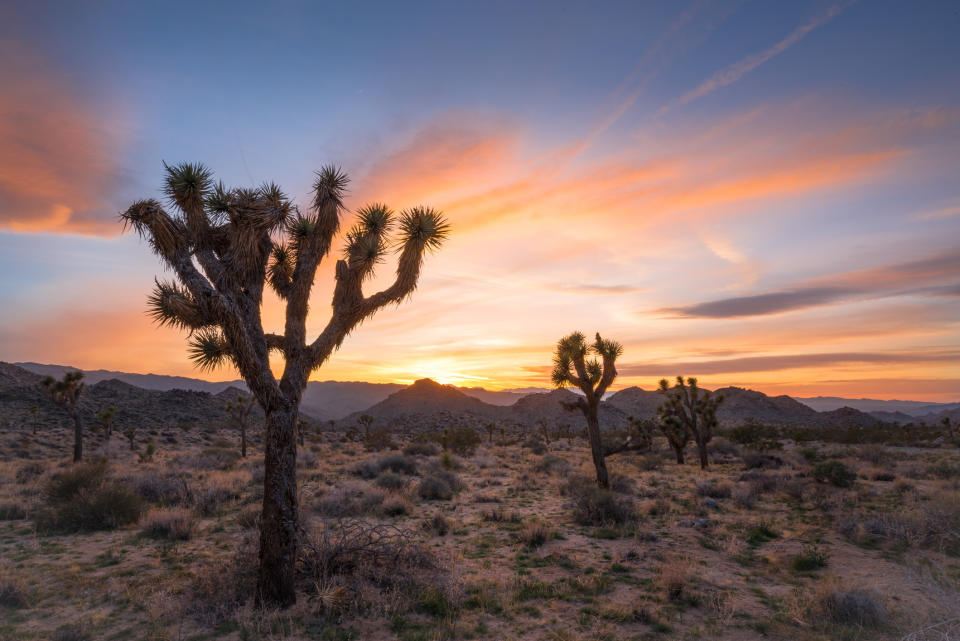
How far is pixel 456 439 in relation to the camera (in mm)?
32688

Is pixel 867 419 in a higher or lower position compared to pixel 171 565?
lower

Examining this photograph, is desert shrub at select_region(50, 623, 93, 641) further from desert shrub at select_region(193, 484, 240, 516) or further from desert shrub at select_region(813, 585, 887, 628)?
desert shrub at select_region(813, 585, 887, 628)

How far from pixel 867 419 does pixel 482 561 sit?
103 metres

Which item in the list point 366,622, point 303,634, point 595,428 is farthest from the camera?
point 595,428

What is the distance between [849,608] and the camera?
20.7ft

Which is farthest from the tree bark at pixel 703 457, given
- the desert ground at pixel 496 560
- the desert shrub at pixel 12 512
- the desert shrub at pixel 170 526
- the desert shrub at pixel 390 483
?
the desert shrub at pixel 12 512

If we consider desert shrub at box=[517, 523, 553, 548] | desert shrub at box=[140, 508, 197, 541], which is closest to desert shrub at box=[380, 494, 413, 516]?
desert shrub at box=[517, 523, 553, 548]

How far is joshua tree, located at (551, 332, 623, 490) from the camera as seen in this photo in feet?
52.2

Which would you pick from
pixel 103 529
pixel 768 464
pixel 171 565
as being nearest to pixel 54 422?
pixel 103 529

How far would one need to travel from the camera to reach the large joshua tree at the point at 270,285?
261 inches

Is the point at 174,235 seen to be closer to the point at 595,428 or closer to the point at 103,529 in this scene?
the point at 103,529

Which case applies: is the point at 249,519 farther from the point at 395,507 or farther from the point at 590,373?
the point at 590,373

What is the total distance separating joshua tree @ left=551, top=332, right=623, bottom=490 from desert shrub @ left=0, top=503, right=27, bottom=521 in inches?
653

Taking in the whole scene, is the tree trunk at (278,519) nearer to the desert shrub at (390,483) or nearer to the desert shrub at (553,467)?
the desert shrub at (390,483)
